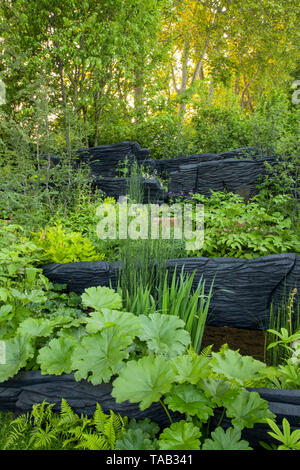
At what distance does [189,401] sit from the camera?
4.00 feet

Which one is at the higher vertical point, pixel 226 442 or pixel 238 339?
pixel 226 442

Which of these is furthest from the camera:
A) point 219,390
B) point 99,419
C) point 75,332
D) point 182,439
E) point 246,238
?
point 246,238

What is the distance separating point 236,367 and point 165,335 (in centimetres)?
37

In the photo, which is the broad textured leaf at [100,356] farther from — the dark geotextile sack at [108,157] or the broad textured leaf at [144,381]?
the dark geotextile sack at [108,157]

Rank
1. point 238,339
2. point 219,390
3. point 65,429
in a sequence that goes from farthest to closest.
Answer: point 238,339 < point 65,429 < point 219,390

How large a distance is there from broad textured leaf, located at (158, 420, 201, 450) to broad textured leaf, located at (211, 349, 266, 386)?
25cm

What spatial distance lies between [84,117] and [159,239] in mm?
6539

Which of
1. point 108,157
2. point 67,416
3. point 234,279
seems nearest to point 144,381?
point 67,416

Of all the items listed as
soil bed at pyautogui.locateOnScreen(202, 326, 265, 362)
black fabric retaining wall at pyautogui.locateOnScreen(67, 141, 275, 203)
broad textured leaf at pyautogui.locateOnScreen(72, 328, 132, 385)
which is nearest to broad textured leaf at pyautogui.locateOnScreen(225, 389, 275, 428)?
broad textured leaf at pyautogui.locateOnScreen(72, 328, 132, 385)

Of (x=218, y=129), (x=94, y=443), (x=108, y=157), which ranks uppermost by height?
(x=218, y=129)

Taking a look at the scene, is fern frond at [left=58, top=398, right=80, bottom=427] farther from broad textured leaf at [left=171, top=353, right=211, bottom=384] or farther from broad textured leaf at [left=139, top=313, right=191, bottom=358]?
broad textured leaf at [left=171, top=353, right=211, bottom=384]

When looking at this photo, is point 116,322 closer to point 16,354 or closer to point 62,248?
point 16,354

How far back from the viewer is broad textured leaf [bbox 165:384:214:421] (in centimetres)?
118
